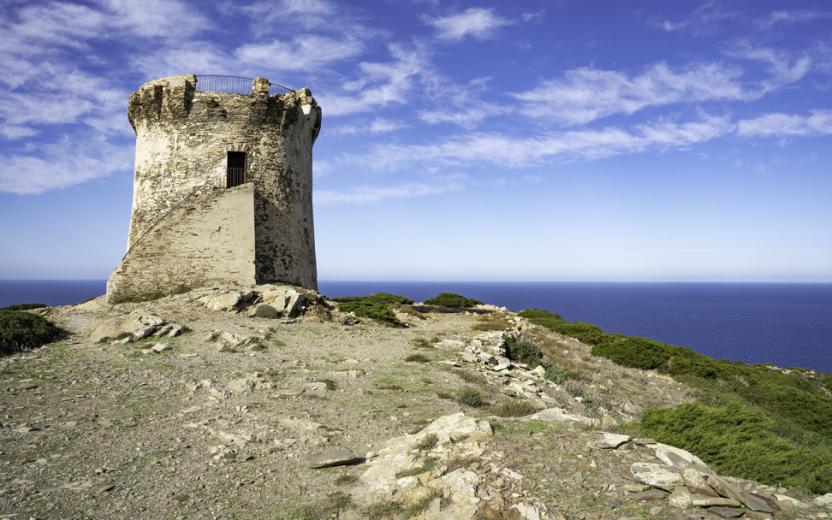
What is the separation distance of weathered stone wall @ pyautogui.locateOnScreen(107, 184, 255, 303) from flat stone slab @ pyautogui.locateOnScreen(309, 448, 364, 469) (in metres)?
14.5

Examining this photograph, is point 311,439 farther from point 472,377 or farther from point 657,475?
point 472,377

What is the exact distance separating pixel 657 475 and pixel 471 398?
5.33 metres

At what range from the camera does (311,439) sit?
8.32 metres

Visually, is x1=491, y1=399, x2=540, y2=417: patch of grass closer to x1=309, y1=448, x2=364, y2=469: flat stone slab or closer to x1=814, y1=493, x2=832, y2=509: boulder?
x1=309, y1=448, x2=364, y2=469: flat stone slab

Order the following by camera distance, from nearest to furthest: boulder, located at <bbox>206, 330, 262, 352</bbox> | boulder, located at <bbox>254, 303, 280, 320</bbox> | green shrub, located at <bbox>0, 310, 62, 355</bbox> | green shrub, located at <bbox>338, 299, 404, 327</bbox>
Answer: green shrub, located at <bbox>0, 310, 62, 355</bbox> < boulder, located at <bbox>206, 330, 262, 352</bbox> < boulder, located at <bbox>254, 303, 280, 320</bbox> < green shrub, located at <bbox>338, 299, 404, 327</bbox>

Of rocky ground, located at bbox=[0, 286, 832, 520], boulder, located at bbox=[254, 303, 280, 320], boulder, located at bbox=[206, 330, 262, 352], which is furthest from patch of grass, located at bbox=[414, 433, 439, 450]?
boulder, located at bbox=[254, 303, 280, 320]

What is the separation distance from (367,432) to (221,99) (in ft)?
63.6

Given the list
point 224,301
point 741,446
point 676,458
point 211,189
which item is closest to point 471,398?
point 676,458

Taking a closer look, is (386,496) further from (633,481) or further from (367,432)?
(633,481)

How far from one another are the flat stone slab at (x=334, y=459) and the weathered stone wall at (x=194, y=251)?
14.5 meters

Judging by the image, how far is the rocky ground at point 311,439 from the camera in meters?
5.67

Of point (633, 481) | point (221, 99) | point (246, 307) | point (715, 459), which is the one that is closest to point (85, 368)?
point (246, 307)

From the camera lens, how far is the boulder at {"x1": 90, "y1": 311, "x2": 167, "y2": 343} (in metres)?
→ 14.3

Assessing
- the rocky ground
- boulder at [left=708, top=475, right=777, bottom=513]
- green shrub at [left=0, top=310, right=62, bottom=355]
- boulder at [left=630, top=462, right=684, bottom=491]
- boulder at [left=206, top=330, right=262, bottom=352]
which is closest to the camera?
boulder at [left=708, top=475, right=777, bottom=513]
